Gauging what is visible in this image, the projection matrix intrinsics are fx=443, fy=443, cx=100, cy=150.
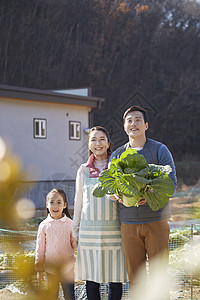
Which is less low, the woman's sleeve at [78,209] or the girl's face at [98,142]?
the girl's face at [98,142]

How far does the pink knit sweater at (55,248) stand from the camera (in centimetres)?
368

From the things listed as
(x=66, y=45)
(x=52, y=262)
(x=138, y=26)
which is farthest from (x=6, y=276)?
(x=138, y=26)

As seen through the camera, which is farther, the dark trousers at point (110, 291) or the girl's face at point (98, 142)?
the girl's face at point (98, 142)

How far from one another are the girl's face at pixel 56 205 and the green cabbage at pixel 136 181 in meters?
0.75

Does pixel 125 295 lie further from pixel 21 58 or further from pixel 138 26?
pixel 138 26

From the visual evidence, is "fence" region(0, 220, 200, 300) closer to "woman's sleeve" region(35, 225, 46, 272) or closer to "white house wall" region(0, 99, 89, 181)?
"woman's sleeve" region(35, 225, 46, 272)

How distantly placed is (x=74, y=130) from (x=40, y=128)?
5.25 ft

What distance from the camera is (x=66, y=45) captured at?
38250 mm

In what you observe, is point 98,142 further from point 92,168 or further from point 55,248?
point 55,248

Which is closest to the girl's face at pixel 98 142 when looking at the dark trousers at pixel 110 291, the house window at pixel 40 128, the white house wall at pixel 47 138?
the dark trousers at pixel 110 291

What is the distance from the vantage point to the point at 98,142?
3.57 metres

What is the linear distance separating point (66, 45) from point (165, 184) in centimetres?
3660

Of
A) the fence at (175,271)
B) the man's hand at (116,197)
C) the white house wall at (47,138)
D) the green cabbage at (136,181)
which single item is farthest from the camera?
the white house wall at (47,138)

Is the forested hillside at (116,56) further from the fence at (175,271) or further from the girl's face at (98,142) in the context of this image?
the girl's face at (98,142)
